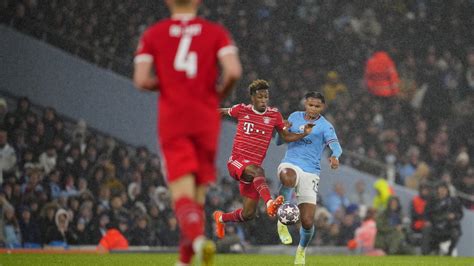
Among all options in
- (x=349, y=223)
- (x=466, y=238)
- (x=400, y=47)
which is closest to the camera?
(x=349, y=223)

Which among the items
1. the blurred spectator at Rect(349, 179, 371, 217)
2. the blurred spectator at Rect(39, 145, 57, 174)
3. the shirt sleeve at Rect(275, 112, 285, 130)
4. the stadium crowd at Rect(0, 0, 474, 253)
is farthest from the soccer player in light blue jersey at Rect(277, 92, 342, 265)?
the blurred spectator at Rect(349, 179, 371, 217)

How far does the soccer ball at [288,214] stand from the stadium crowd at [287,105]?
7053 mm

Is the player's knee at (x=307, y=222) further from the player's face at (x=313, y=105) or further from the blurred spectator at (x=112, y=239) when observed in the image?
the blurred spectator at (x=112, y=239)

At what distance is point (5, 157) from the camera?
813 inches

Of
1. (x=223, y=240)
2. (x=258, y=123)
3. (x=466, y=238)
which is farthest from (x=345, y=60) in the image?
(x=258, y=123)

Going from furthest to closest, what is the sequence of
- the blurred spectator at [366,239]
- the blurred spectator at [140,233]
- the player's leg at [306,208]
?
1. the blurred spectator at [366,239]
2. the blurred spectator at [140,233]
3. the player's leg at [306,208]

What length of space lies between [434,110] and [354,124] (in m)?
2.69

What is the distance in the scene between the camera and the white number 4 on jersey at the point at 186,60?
8039 mm

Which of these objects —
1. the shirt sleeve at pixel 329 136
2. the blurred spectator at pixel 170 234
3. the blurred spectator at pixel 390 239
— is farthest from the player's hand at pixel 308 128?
the blurred spectator at pixel 390 239

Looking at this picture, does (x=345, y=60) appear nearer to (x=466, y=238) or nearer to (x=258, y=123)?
(x=466, y=238)

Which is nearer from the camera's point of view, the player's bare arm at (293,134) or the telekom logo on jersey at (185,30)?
the telekom logo on jersey at (185,30)

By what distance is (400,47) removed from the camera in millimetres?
31250

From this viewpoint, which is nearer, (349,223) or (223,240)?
(223,240)

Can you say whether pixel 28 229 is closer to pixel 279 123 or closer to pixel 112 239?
pixel 112 239
